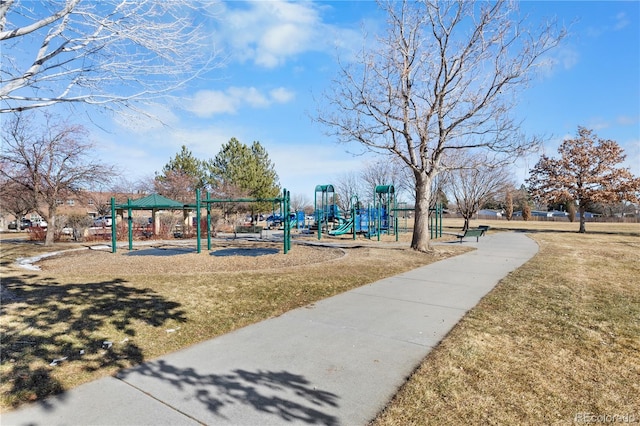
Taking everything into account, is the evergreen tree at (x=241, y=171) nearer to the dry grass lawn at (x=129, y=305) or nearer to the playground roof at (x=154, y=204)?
the playground roof at (x=154, y=204)

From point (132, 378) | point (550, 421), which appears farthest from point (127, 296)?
point (550, 421)

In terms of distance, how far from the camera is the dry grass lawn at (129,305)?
11.4 feet

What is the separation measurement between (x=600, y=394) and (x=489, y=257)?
9829 mm

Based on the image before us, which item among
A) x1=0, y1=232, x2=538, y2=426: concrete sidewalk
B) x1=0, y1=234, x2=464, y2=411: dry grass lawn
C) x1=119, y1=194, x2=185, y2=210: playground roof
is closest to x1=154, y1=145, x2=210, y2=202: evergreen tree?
x1=119, y1=194, x2=185, y2=210: playground roof

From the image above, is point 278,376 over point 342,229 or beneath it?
beneath

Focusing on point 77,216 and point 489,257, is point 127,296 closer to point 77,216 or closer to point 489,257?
point 489,257

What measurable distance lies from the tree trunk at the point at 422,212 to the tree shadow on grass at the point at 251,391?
11.1 m

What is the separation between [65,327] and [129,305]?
3.51 feet

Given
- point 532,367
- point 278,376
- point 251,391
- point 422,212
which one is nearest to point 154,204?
point 422,212

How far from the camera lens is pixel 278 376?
10.8 ft

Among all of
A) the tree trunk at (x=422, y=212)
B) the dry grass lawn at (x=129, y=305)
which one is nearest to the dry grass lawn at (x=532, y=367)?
the dry grass lawn at (x=129, y=305)

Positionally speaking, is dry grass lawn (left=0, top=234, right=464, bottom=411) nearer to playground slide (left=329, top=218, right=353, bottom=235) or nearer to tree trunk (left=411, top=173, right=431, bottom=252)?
tree trunk (left=411, top=173, right=431, bottom=252)

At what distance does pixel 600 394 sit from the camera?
297 centimetres

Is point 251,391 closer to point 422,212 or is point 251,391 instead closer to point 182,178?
point 422,212
